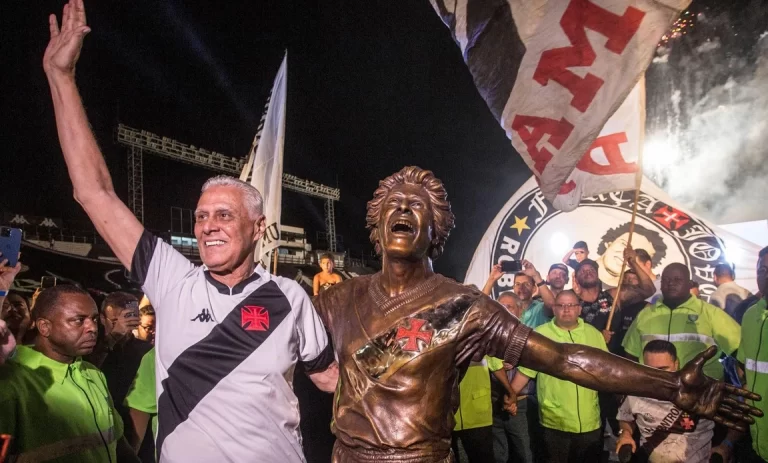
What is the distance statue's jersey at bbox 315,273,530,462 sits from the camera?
2328mm

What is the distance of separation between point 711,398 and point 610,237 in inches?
238

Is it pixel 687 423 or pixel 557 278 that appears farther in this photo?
pixel 557 278

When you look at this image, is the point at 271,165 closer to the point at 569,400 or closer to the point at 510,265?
the point at 510,265

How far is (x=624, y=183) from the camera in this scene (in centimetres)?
596

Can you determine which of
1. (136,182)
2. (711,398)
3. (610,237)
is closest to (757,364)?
(711,398)

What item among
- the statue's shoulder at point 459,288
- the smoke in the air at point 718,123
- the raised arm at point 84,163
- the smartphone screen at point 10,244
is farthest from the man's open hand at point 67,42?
the smoke in the air at point 718,123

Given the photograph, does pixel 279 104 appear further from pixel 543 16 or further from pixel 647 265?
pixel 647 265

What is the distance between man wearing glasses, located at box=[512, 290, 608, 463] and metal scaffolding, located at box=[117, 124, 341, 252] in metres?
A: 13.8

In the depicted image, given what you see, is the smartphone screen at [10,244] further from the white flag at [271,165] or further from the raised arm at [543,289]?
the raised arm at [543,289]

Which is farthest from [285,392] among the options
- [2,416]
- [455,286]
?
[2,416]

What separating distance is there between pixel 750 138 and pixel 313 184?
17.8 metres

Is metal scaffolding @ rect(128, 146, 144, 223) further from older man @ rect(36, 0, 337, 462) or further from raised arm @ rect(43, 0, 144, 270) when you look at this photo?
older man @ rect(36, 0, 337, 462)

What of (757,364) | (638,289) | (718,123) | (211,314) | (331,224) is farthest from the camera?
(331,224)

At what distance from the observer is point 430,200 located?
2674 millimetres
